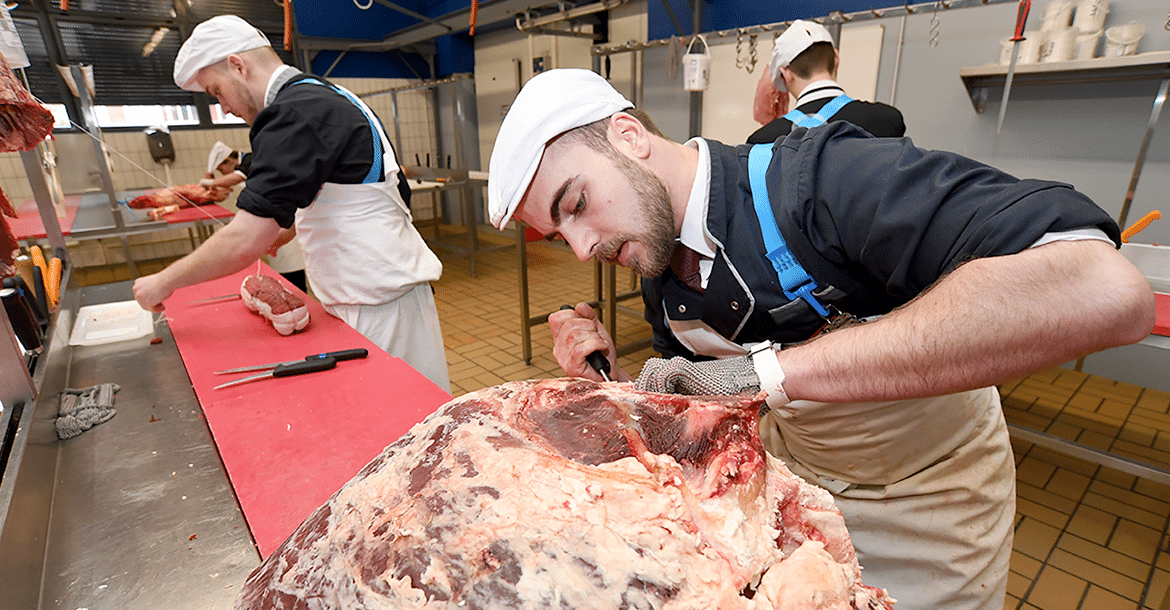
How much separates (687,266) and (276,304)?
1635 mm

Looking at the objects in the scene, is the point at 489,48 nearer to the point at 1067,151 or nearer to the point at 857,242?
the point at 1067,151

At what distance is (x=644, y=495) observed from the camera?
70 cm

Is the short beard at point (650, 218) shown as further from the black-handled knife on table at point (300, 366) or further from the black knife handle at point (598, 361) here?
the black-handled knife on table at point (300, 366)

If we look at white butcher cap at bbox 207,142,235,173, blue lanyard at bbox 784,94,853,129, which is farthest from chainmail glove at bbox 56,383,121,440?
white butcher cap at bbox 207,142,235,173

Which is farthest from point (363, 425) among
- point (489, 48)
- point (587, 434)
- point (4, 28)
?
point (489, 48)

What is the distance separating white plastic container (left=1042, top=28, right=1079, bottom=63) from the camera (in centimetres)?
350

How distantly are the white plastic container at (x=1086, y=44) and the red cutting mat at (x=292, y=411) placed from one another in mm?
4346

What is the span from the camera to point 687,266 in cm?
151

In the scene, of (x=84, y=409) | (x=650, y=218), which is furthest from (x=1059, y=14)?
(x=84, y=409)

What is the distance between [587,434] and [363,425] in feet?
2.99

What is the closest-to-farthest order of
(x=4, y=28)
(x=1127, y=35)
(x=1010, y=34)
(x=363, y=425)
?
1. (x=363, y=425)
2. (x=4, y=28)
3. (x=1127, y=35)
4. (x=1010, y=34)

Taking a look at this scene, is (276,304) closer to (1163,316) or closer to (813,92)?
(813,92)

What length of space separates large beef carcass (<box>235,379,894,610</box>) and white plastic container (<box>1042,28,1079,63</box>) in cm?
417

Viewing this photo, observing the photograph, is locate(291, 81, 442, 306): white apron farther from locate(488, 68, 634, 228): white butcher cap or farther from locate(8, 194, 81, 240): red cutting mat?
locate(8, 194, 81, 240): red cutting mat
